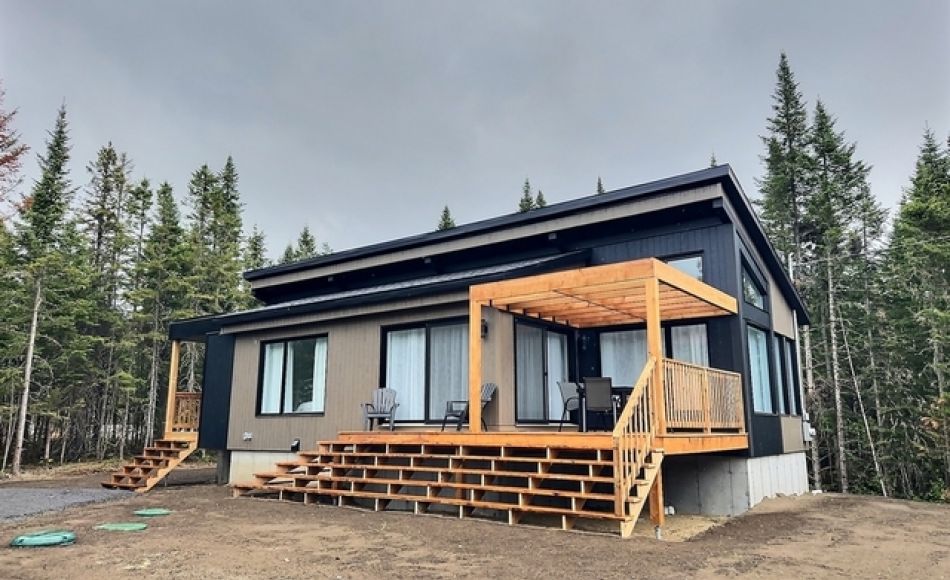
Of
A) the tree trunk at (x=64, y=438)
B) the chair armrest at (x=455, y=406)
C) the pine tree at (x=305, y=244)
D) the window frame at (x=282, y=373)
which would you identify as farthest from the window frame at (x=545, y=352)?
the pine tree at (x=305, y=244)

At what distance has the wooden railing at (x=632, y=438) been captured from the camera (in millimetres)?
5824

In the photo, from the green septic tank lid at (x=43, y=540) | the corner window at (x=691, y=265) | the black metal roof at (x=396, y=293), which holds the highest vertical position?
the corner window at (x=691, y=265)

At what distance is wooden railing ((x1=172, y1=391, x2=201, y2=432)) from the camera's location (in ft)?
41.5

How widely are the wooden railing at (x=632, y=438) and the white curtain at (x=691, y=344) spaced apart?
2905 mm

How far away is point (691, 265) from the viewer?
9.24m

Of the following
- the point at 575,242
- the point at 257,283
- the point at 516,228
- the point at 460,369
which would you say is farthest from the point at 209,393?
the point at 575,242

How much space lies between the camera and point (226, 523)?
263 inches

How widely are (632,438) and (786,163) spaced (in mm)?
18343

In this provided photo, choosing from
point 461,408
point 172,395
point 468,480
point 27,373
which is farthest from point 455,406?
point 27,373

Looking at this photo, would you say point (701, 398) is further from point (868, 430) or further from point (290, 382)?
point (868, 430)

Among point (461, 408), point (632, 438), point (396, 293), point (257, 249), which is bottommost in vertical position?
point (632, 438)

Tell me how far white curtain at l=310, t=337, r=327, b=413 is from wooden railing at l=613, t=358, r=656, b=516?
19.6 feet

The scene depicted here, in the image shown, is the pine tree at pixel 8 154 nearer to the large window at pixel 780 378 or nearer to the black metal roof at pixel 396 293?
the black metal roof at pixel 396 293

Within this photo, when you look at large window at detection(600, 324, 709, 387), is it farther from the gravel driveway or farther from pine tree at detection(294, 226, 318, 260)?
pine tree at detection(294, 226, 318, 260)
